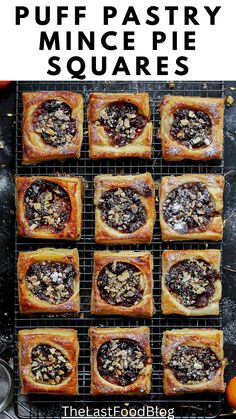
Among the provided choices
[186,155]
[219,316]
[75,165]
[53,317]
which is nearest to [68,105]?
[75,165]

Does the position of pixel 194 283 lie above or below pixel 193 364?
above

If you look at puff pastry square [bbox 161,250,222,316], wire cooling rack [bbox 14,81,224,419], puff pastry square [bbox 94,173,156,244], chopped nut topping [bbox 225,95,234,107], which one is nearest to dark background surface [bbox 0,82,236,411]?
chopped nut topping [bbox 225,95,234,107]

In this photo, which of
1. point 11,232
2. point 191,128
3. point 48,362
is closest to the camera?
point 48,362

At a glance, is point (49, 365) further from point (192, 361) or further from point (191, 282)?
point (191, 282)

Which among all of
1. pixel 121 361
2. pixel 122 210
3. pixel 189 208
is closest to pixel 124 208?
pixel 122 210

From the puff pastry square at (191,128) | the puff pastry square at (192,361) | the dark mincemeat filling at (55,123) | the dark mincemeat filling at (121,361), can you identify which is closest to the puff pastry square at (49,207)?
the dark mincemeat filling at (55,123)

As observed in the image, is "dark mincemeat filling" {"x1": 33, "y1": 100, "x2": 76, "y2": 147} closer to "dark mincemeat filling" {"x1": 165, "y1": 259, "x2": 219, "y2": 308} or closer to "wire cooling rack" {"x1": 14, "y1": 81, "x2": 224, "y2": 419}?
"wire cooling rack" {"x1": 14, "y1": 81, "x2": 224, "y2": 419}
